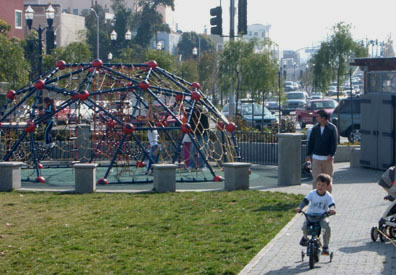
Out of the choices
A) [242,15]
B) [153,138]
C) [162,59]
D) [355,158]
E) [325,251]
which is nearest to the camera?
[325,251]

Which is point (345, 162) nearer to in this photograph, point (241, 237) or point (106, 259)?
point (241, 237)

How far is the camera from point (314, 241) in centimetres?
805

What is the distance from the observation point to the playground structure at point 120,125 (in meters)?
16.5

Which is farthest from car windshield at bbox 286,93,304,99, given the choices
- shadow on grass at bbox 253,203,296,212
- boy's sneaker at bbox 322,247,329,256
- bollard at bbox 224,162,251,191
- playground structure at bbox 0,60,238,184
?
boy's sneaker at bbox 322,247,329,256

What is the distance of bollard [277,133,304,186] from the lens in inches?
603

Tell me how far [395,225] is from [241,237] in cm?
209

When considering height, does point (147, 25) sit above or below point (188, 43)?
above

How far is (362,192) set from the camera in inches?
562

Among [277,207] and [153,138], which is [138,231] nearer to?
[277,207]

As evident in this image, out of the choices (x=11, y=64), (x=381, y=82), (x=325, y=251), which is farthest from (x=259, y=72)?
(x=325, y=251)

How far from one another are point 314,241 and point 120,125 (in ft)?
32.3

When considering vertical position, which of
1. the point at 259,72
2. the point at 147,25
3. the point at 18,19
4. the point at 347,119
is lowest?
the point at 347,119

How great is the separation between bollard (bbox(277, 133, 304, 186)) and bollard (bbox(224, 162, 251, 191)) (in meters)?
1.17

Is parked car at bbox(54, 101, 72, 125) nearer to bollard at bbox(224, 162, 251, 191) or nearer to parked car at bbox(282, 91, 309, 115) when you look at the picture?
bollard at bbox(224, 162, 251, 191)
